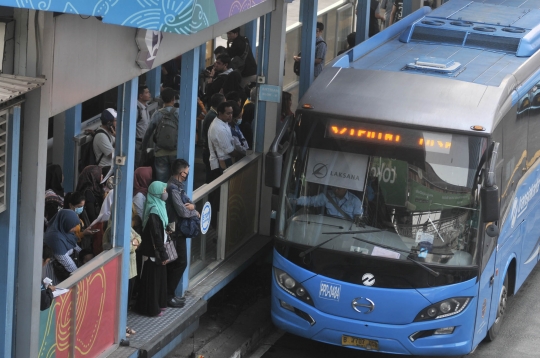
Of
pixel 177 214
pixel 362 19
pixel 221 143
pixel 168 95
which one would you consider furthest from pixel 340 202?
pixel 362 19

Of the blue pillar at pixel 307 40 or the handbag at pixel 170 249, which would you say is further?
the blue pillar at pixel 307 40

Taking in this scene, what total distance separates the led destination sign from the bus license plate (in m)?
1.83

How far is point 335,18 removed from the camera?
1825cm

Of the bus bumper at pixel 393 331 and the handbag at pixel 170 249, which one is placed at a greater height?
the handbag at pixel 170 249

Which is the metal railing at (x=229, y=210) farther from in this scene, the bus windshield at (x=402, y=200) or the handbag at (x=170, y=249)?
the bus windshield at (x=402, y=200)

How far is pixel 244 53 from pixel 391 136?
662 cm

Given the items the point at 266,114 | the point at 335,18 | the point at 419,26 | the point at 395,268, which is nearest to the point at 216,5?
the point at 395,268

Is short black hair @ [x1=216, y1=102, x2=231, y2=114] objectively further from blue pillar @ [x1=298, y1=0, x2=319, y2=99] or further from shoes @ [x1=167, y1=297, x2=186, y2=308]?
shoes @ [x1=167, y1=297, x2=186, y2=308]

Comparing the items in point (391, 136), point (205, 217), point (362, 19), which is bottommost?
point (205, 217)

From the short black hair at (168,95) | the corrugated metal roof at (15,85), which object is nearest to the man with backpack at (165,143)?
the short black hair at (168,95)

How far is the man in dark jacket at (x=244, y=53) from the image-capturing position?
15.8 metres

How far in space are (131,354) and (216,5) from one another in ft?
10.6

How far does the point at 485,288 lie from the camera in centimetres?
998

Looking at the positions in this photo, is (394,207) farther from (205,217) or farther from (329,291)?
(205,217)
